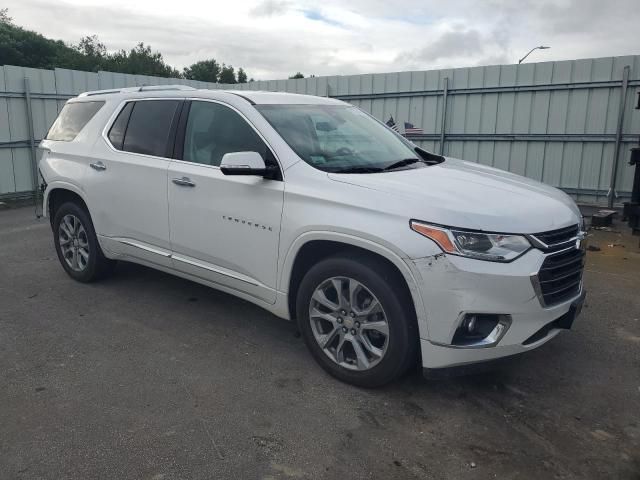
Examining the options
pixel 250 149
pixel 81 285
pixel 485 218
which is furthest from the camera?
pixel 81 285

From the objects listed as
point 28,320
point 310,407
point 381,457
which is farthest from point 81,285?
point 381,457

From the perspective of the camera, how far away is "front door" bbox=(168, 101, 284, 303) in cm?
374

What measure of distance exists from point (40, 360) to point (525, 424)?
3230 mm

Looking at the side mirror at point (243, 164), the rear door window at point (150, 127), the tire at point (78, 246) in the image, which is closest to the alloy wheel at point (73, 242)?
the tire at point (78, 246)

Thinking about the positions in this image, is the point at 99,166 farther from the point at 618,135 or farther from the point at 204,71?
the point at 204,71

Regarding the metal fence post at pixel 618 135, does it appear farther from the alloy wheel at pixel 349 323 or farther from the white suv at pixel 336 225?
the alloy wheel at pixel 349 323

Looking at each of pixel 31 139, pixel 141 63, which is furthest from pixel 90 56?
pixel 31 139

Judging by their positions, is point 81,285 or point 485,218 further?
point 81,285

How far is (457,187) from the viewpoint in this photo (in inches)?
134

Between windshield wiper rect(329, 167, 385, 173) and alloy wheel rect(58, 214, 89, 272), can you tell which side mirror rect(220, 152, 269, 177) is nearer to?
windshield wiper rect(329, 167, 385, 173)

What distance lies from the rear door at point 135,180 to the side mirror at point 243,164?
1.00 metres

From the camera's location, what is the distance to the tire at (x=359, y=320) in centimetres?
318

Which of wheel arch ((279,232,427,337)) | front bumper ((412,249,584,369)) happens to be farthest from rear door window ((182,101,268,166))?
front bumper ((412,249,584,369))

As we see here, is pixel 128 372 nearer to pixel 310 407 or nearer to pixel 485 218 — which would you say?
pixel 310 407
